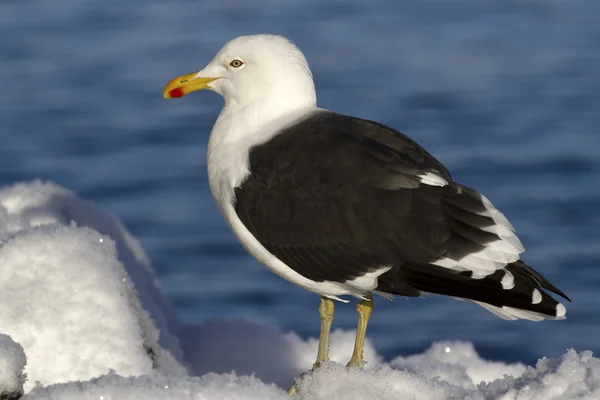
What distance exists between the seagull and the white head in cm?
10

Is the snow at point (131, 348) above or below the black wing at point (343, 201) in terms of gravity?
below

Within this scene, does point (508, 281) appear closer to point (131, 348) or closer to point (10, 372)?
point (131, 348)

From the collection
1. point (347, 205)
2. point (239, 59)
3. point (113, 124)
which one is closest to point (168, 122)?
point (113, 124)

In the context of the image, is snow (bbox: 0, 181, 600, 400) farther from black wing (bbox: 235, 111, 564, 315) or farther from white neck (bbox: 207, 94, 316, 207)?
white neck (bbox: 207, 94, 316, 207)

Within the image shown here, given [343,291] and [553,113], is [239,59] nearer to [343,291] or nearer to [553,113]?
[343,291]

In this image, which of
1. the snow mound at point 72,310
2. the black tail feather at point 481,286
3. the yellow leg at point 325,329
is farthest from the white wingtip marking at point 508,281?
the snow mound at point 72,310

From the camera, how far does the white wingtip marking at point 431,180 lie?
551 cm

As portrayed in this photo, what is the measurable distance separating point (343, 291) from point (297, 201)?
461 mm

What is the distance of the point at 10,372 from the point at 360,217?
186cm

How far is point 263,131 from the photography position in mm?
6078

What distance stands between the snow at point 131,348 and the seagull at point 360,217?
40cm

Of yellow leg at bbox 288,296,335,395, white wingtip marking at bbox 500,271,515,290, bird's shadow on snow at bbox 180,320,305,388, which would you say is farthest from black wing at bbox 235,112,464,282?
bird's shadow on snow at bbox 180,320,305,388

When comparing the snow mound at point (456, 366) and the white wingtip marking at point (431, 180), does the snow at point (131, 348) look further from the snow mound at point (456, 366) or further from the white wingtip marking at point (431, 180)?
the white wingtip marking at point (431, 180)

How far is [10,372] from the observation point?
13.6 ft
